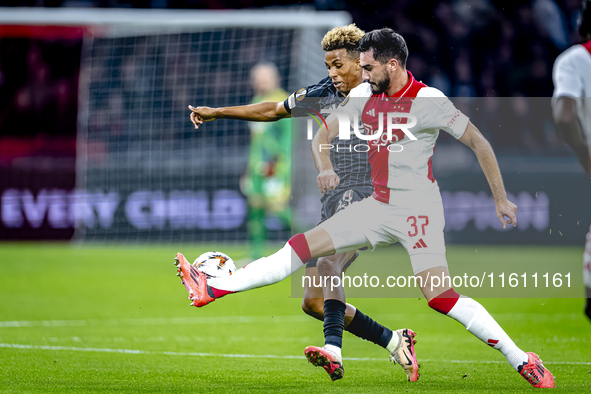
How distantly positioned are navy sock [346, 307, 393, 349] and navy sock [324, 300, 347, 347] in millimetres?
193

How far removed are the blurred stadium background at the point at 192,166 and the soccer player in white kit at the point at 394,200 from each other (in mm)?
550

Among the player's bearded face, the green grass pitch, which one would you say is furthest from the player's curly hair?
the green grass pitch

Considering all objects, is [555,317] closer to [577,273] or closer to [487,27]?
[577,273]

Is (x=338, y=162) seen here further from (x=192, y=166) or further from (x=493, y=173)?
(x=192, y=166)

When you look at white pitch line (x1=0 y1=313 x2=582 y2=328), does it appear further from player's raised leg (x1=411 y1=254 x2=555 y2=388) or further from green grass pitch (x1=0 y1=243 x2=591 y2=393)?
player's raised leg (x1=411 y1=254 x2=555 y2=388)

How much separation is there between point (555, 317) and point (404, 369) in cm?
315

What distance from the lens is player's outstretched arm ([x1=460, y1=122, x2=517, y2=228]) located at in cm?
380

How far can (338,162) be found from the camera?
4387 mm

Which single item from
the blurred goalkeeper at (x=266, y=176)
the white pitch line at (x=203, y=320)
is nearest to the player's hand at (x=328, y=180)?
the white pitch line at (x=203, y=320)

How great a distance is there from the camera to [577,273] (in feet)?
27.4

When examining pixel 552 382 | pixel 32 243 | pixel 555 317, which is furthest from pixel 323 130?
pixel 32 243

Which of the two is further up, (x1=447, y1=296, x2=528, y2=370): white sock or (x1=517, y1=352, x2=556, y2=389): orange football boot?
(x1=447, y1=296, x2=528, y2=370): white sock

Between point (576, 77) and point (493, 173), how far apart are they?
27.9 inches

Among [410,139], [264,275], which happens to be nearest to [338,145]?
[410,139]
